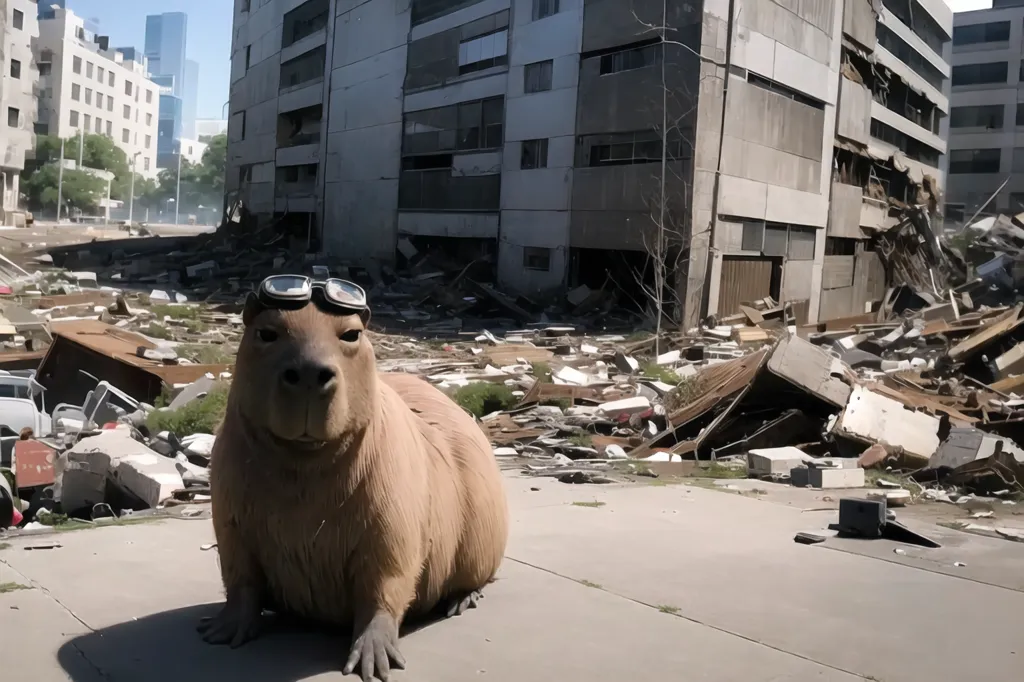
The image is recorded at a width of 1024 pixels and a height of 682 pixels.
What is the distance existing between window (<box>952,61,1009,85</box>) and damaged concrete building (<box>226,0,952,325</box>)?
28843 mm

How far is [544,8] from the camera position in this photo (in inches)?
1135

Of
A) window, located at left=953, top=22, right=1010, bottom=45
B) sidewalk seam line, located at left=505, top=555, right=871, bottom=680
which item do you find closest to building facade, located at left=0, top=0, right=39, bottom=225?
window, located at left=953, top=22, right=1010, bottom=45

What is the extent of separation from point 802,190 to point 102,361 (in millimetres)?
21573

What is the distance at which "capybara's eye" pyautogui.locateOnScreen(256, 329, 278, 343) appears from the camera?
351cm

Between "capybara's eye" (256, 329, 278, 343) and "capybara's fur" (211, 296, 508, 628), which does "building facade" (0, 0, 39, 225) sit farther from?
Result: "capybara's eye" (256, 329, 278, 343)

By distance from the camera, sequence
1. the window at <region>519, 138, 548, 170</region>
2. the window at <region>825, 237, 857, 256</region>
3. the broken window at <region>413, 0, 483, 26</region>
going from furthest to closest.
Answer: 1. the broken window at <region>413, 0, 483, 26</region>
2. the window at <region>825, 237, 857, 256</region>
3. the window at <region>519, 138, 548, 170</region>

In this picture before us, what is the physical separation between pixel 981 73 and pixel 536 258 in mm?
52661

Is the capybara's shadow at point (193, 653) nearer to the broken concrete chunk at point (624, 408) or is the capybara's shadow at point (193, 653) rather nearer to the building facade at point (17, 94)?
the broken concrete chunk at point (624, 408)

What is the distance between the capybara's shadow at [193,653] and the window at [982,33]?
246 feet

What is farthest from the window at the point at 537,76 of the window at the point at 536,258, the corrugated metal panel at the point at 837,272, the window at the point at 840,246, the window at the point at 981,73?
the window at the point at 981,73

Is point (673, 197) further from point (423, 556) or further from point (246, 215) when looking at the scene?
point (246, 215)

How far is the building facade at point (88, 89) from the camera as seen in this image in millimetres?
96938

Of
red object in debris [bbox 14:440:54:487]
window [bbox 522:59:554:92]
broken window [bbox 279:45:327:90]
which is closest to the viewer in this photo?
red object in debris [bbox 14:440:54:487]

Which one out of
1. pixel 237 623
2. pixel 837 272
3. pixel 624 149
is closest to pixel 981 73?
pixel 837 272
